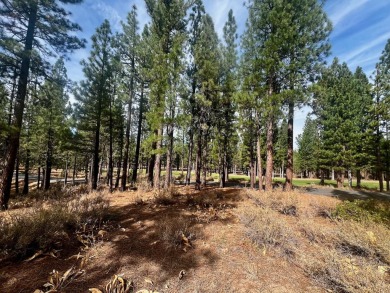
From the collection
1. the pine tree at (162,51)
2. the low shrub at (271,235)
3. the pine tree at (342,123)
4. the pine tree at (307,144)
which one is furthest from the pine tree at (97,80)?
the pine tree at (307,144)

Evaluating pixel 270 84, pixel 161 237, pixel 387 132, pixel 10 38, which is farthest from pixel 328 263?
pixel 387 132

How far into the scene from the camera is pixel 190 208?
8852 mm

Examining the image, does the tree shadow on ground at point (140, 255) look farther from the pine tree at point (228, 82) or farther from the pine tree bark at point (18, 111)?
the pine tree at point (228, 82)

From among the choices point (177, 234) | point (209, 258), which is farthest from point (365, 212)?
point (177, 234)

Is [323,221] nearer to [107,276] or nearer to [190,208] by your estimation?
[190,208]

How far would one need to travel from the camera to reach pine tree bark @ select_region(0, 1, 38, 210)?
9312 mm

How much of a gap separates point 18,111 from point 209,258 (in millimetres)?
10147

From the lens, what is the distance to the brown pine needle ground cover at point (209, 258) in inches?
142

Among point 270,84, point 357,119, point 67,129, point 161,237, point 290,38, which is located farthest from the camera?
point 357,119

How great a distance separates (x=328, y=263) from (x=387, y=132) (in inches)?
1079

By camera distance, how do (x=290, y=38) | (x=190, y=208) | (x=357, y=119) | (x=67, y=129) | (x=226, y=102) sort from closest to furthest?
(x=190, y=208) → (x=290, y=38) → (x=226, y=102) → (x=67, y=129) → (x=357, y=119)

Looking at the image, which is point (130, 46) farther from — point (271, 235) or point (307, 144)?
point (307, 144)

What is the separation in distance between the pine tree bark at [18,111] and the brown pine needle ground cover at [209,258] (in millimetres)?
5582

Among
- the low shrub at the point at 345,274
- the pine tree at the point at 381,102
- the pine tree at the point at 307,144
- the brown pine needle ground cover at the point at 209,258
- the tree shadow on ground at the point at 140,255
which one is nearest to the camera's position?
the low shrub at the point at 345,274
